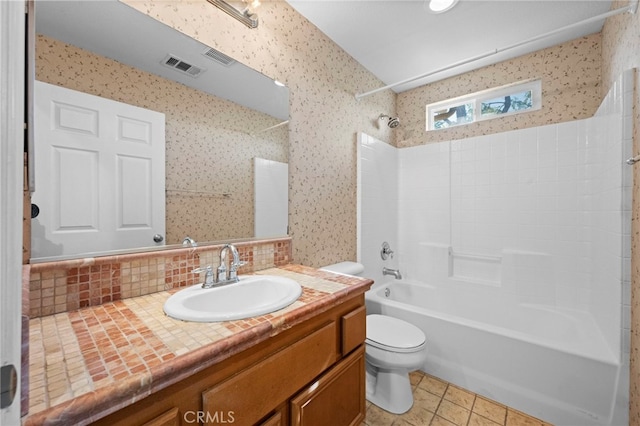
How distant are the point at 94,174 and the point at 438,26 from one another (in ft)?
7.33

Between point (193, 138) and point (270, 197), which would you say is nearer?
point (193, 138)

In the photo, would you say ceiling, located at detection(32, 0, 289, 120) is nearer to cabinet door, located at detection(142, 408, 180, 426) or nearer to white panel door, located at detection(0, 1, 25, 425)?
white panel door, located at detection(0, 1, 25, 425)

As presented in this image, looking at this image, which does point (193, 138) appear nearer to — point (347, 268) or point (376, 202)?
point (347, 268)

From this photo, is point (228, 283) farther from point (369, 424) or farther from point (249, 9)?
point (249, 9)

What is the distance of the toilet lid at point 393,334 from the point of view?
5.29ft

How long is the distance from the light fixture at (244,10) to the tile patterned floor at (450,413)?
2.33 metres

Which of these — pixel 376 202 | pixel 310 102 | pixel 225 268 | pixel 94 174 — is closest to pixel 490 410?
pixel 376 202

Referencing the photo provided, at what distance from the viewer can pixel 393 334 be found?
5.72 feet

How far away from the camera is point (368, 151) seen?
242cm

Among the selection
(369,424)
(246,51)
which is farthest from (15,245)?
(369,424)

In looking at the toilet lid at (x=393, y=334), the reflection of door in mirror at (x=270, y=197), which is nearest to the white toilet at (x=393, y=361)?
the toilet lid at (x=393, y=334)

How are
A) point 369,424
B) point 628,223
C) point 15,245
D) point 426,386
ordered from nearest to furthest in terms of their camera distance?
point 15,245, point 628,223, point 369,424, point 426,386

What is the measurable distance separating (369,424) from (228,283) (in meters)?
1.19

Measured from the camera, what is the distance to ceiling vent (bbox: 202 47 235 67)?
133 centimetres
